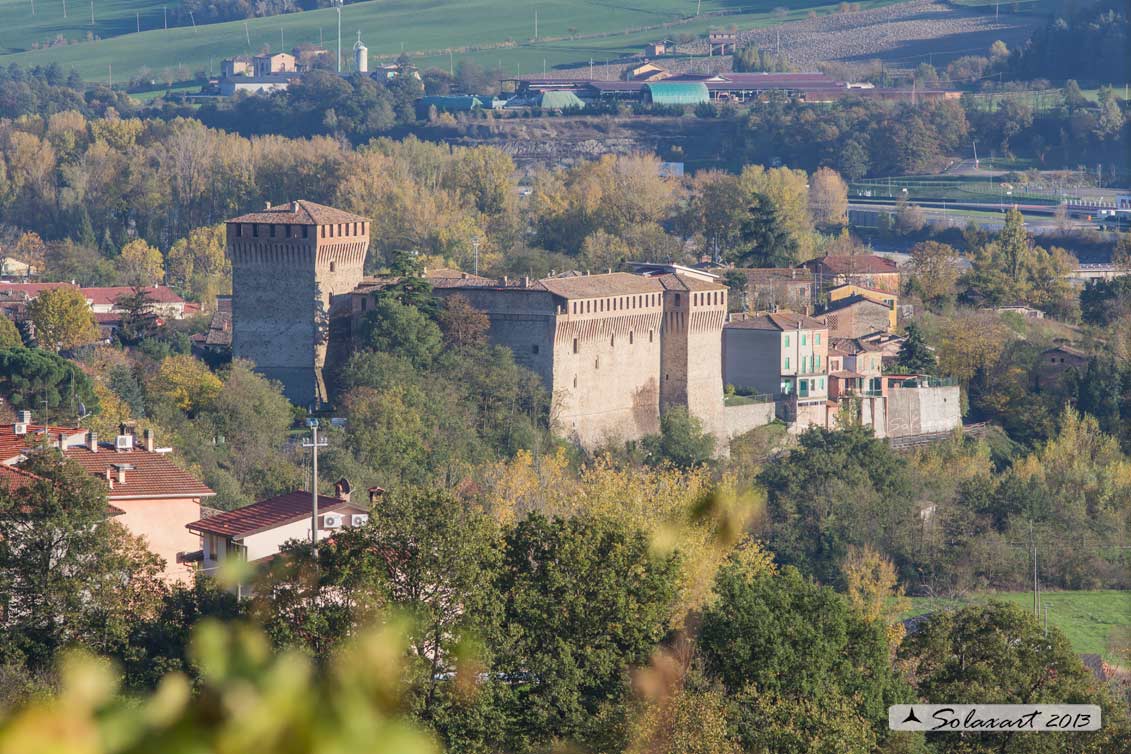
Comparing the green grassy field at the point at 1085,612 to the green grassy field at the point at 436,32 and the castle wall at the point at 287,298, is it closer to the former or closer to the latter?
the castle wall at the point at 287,298

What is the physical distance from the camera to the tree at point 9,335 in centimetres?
3099

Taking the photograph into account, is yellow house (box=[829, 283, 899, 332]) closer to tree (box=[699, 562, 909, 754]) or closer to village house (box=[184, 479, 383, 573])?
village house (box=[184, 479, 383, 573])

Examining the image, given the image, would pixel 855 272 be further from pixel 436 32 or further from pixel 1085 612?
pixel 436 32

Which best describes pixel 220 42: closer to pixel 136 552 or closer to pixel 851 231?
pixel 851 231

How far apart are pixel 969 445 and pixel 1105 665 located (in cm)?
1300

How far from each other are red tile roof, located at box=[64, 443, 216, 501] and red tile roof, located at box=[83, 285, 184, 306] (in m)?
20.2

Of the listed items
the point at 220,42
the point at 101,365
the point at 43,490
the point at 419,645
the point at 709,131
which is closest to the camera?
the point at 419,645

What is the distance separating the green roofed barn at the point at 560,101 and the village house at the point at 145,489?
54.6m

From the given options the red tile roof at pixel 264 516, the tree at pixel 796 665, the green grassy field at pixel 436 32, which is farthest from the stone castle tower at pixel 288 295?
the green grassy field at pixel 436 32

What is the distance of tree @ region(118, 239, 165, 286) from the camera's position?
4700 centimetres

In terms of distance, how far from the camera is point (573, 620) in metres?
13.1

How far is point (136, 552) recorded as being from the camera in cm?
1448

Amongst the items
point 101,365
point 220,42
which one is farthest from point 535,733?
point 220,42

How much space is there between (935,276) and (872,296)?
408 centimetres
